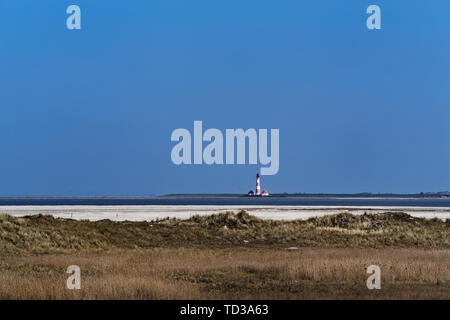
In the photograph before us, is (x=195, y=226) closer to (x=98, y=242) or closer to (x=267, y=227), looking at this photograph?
(x=267, y=227)

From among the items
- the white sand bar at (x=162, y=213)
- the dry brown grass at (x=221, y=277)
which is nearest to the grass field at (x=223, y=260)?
the dry brown grass at (x=221, y=277)

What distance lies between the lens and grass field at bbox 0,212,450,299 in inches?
672

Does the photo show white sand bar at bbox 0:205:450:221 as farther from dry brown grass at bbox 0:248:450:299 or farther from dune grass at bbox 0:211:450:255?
Answer: dry brown grass at bbox 0:248:450:299

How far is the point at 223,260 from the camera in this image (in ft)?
87.8

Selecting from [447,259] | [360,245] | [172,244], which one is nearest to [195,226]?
[172,244]

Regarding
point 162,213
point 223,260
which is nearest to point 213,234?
point 223,260

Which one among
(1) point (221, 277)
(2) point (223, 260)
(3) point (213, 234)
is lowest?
(3) point (213, 234)

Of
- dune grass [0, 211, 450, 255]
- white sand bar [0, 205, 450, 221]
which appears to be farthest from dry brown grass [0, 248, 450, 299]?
white sand bar [0, 205, 450, 221]

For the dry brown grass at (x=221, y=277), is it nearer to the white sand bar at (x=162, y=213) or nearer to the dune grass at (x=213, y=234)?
the dune grass at (x=213, y=234)

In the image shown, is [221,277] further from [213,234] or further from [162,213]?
[162,213]

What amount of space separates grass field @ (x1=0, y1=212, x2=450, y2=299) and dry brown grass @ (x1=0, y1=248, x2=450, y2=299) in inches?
1.4

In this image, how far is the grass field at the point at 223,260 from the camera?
56.0ft

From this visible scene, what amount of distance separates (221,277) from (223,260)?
5.43 m

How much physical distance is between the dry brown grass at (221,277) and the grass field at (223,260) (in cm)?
3
